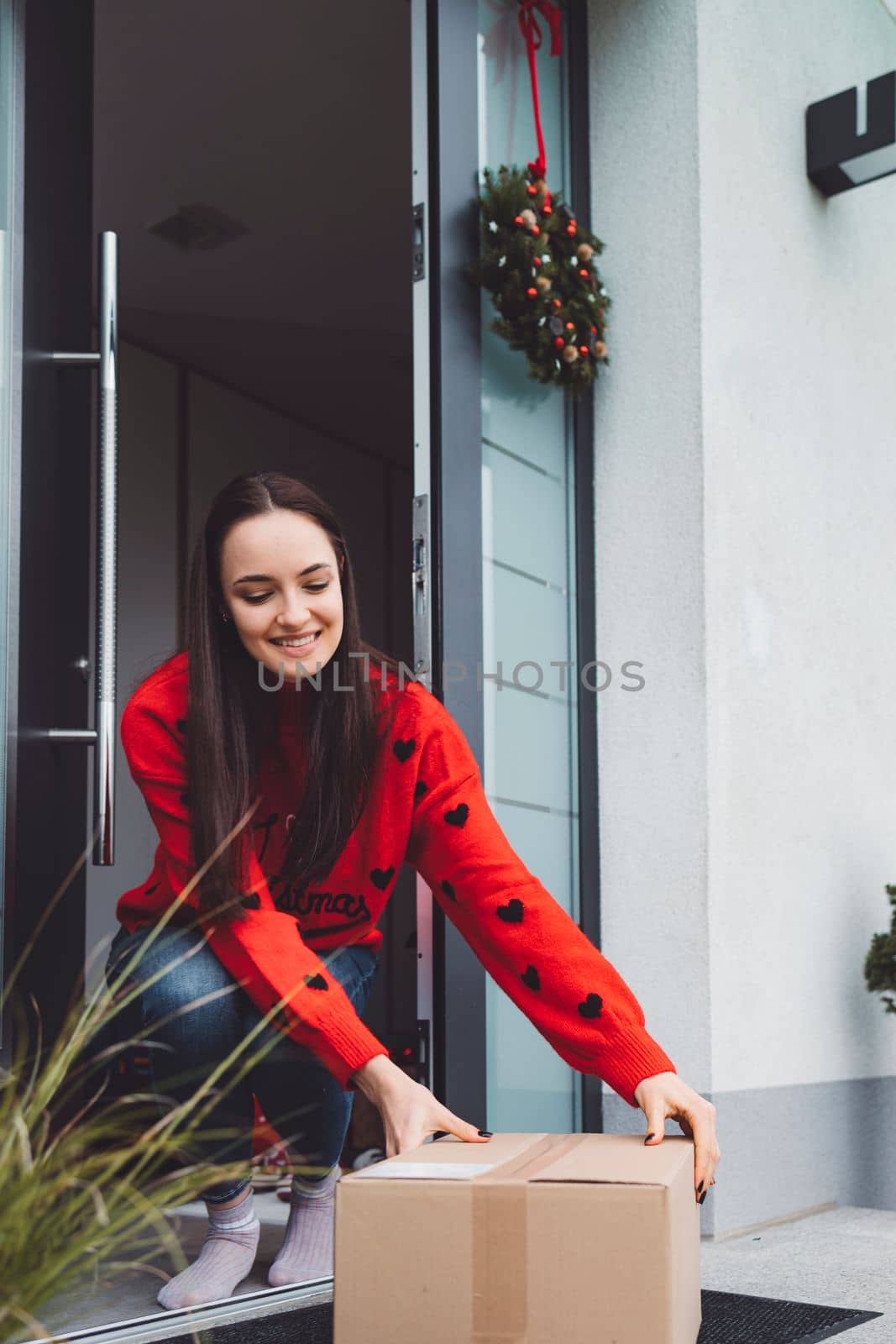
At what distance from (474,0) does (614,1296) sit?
79.1 inches

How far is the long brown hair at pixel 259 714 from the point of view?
5.21 ft

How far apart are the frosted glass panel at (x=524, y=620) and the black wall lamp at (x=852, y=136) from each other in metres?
0.66

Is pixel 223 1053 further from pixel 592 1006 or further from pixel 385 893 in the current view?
pixel 592 1006

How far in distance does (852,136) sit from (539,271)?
93 cm

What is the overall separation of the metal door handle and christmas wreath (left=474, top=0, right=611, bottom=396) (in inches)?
25.7

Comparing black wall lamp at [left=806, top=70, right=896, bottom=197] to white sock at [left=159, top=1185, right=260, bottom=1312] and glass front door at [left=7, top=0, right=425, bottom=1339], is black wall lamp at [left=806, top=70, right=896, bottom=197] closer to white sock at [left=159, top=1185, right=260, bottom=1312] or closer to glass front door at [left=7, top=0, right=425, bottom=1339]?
glass front door at [left=7, top=0, right=425, bottom=1339]

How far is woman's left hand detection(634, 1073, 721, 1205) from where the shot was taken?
129cm

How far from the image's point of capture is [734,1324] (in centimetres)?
148

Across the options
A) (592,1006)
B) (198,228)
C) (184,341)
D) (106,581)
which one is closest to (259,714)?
(106,581)

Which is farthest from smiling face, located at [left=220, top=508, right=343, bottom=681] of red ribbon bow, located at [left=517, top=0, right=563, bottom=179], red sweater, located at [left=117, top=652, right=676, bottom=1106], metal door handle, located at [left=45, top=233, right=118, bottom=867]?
red ribbon bow, located at [left=517, top=0, right=563, bottom=179]

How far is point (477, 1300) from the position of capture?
3.49 ft

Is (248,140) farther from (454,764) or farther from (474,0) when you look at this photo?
(454,764)

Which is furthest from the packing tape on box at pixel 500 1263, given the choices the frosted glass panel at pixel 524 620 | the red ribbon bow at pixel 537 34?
the red ribbon bow at pixel 537 34

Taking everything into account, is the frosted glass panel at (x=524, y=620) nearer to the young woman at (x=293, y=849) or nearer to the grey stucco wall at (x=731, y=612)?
the grey stucco wall at (x=731, y=612)
